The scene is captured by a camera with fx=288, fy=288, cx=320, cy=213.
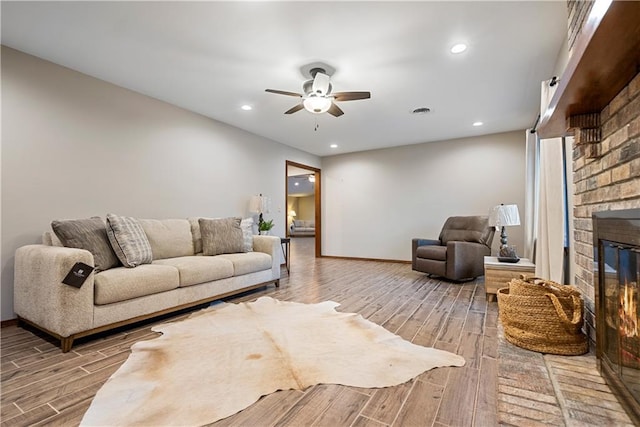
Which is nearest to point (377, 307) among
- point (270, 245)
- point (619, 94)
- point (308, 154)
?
point (270, 245)

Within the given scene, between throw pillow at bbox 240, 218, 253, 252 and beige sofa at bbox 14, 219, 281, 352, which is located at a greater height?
throw pillow at bbox 240, 218, 253, 252

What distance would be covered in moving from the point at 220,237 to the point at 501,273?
3.33m

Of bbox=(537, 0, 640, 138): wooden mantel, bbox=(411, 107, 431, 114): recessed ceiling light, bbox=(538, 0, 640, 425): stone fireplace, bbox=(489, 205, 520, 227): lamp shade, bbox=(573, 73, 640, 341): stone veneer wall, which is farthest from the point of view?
bbox=(411, 107, 431, 114): recessed ceiling light

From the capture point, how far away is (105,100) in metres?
3.23

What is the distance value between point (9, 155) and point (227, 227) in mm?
2079

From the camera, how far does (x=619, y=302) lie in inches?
44.6

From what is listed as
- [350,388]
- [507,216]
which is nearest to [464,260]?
[507,216]

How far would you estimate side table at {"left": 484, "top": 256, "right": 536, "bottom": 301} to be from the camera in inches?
125

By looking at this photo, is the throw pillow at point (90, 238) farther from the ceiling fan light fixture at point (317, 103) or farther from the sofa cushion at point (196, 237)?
the ceiling fan light fixture at point (317, 103)

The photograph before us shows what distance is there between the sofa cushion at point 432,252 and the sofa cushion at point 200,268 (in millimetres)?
2890

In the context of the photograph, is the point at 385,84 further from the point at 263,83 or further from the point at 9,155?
the point at 9,155

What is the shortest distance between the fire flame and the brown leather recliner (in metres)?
3.04

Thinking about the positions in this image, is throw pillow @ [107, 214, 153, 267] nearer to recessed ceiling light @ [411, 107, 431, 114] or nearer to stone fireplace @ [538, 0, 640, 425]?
stone fireplace @ [538, 0, 640, 425]

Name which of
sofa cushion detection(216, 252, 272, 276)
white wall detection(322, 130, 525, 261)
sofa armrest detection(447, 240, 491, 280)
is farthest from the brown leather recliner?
sofa cushion detection(216, 252, 272, 276)
